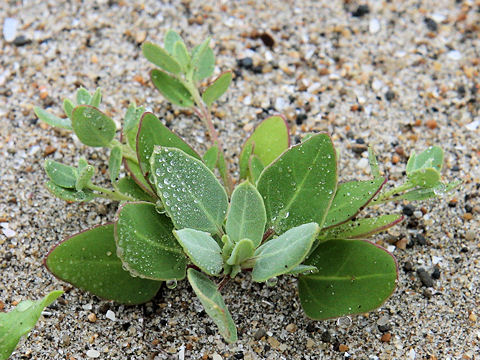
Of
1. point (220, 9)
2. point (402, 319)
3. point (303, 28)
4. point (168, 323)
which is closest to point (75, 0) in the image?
point (220, 9)

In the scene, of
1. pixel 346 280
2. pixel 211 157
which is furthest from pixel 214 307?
pixel 211 157

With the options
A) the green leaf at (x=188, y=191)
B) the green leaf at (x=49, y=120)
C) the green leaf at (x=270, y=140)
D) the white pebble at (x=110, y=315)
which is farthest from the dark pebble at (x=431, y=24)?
the white pebble at (x=110, y=315)

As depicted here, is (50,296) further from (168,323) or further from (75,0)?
(75,0)

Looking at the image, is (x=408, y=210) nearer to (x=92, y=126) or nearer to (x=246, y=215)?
(x=246, y=215)

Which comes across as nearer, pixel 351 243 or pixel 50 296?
pixel 50 296

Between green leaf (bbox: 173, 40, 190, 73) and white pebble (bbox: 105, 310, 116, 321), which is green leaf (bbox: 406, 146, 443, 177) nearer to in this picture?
green leaf (bbox: 173, 40, 190, 73)

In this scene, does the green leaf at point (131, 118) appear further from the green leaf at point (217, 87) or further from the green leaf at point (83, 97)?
the green leaf at point (217, 87)
